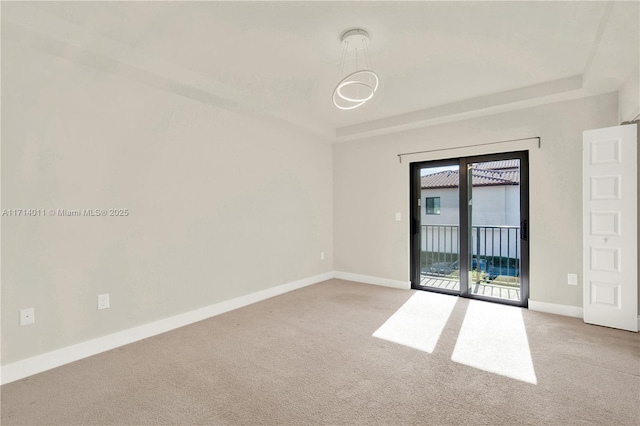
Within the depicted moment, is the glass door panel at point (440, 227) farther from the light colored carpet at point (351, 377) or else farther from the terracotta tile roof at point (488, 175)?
the light colored carpet at point (351, 377)

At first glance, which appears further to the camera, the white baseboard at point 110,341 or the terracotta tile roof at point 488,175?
the terracotta tile roof at point 488,175

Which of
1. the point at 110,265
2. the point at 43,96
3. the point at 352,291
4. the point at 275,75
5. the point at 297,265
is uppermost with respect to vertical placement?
the point at 275,75

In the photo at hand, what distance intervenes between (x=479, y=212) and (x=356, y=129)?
220 cm

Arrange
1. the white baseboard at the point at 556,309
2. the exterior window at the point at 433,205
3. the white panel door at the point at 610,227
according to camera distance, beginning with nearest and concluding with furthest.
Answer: the white panel door at the point at 610,227 < the white baseboard at the point at 556,309 < the exterior window at the point at 433,205

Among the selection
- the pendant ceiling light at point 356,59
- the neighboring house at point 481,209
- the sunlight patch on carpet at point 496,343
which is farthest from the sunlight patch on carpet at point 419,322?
the pendant ceiling light at point 356,59

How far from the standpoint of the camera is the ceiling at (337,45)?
2.17 metres

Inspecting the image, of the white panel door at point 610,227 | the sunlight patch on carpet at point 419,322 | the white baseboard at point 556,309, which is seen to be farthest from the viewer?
the white baseboard at point 556,309

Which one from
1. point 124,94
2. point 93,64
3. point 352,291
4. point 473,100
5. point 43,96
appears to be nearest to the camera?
point 43,96

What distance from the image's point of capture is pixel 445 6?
215cm

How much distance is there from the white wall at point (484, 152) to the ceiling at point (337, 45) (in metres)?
0.28

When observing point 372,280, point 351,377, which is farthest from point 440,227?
point 351,377

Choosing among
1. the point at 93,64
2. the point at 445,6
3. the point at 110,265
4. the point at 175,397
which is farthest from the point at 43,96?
the point at 445,6

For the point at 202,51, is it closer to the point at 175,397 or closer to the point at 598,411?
the point at 175,397

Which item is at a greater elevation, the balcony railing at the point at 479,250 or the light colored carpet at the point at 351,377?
the balcony railing at the point at 479,250
